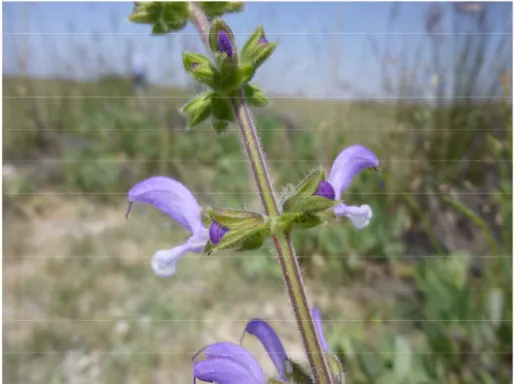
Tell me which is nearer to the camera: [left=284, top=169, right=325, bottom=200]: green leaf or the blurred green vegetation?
[left=284, top=169, right=325, bottom=200]: green leaf

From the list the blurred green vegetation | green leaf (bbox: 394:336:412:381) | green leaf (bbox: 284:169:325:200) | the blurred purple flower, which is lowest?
the blurred purple flower

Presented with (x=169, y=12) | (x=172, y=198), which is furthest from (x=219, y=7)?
(x=172, y=198)

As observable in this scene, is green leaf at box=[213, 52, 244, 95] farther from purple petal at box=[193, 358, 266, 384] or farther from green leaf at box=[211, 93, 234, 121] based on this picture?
purple petal at box=[193, 358, 266, 384]

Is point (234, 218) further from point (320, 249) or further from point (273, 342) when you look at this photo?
point (320, 249)

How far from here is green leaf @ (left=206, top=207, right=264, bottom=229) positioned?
2.18 ft

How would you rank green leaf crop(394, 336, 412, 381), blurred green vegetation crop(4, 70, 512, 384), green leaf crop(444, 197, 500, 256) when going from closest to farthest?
green leaf crop(444, 197, 500, 256), green leaf crop(394, 336, 412, 381), blurred green vegetation crop(4, 70, 512, 384)

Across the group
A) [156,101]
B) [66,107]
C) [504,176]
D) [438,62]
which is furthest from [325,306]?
[66,107]

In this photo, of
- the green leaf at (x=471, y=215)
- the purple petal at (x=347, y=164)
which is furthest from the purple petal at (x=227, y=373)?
the green leaf at (x=471, y=215)

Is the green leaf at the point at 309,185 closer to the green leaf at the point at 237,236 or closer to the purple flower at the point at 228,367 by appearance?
the green leaf at the point at 237,236

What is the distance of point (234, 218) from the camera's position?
67 centimetres

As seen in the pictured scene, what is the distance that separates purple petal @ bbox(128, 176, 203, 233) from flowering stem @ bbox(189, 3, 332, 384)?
13cm

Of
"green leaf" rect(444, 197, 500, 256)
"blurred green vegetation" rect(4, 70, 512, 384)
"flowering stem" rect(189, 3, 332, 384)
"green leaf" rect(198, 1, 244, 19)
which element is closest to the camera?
"flowering stem" rect(189, 3, 332, 384)

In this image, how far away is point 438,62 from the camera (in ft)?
6.61

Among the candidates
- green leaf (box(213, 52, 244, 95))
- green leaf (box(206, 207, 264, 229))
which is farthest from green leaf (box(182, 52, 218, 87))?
green leaf (box(206, 207, 264, 229))
